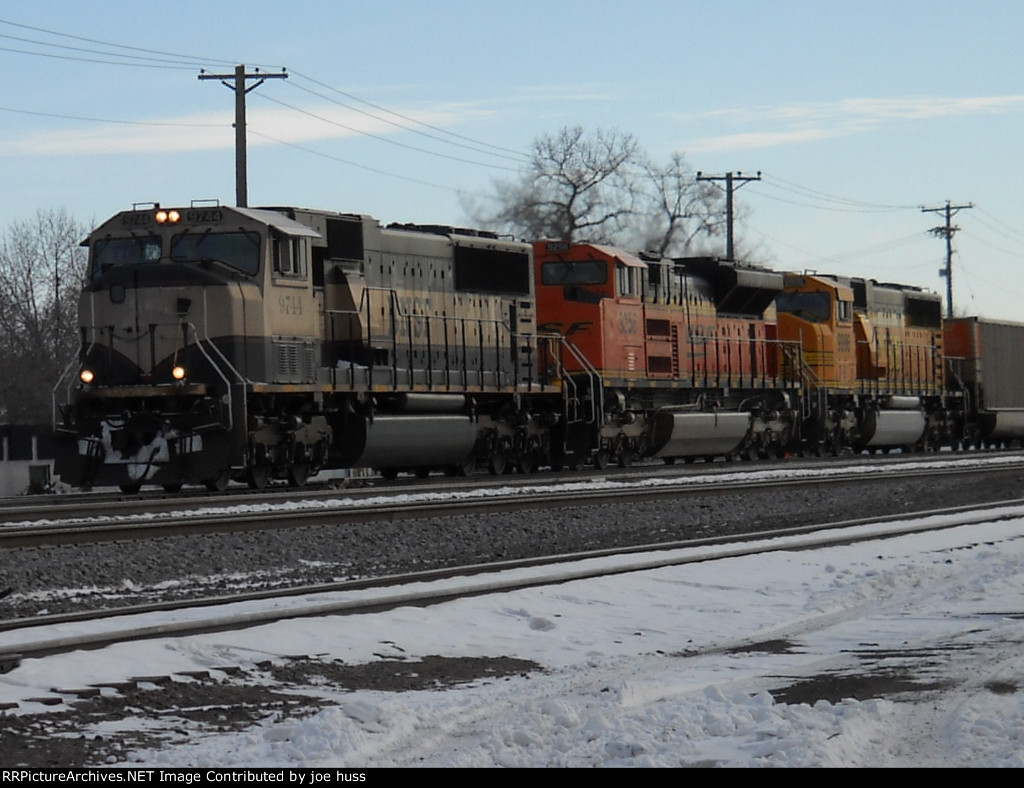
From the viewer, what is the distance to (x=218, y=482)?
1853cm

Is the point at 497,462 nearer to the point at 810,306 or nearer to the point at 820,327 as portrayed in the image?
the point at 820,327

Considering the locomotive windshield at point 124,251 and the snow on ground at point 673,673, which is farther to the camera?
the locomotive windshield at point 124,251

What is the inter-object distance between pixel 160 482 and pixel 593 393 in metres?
8.45

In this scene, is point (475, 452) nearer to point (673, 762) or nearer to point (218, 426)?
point (218, 426)

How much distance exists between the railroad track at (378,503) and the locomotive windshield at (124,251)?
3.76 metres

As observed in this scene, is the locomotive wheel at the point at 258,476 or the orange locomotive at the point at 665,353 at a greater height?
the orange locomotive at the point at 665,353

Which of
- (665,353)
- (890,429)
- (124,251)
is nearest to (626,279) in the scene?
(665,353)

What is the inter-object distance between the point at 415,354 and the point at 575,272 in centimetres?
503

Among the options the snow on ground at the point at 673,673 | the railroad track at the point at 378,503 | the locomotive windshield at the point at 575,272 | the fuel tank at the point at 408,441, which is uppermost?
the locomotive windshield at the point at 575,272

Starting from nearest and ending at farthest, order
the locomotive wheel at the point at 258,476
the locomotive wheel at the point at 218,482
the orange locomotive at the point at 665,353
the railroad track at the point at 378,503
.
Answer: the railroad track at the point at 378,503
the locomotive wheel at the point at 218,482
the locomotive wheel at the point at 258,476
the orange locomotive at the point at 665,353

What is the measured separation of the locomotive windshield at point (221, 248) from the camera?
60.9 ft

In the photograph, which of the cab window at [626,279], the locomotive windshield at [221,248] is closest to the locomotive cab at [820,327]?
the cab window at [626,279]

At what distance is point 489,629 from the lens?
8844mm

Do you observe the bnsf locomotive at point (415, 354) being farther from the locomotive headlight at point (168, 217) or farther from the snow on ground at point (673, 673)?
the snow on ground at point (673, 673)
